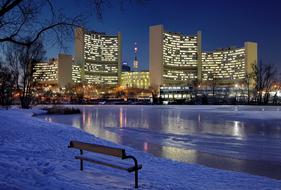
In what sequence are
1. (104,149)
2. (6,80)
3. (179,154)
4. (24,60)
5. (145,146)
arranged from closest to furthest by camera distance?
1. (104,149)
2. (179,154)
3. (145,146)
4. (24,60)
5. (6,80)

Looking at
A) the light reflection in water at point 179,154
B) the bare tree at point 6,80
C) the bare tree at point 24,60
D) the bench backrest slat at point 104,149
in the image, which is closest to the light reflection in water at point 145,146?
the light reflection in water at point 179,154

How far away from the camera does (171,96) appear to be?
493 feet

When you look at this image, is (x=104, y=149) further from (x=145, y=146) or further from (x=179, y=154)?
(x=145, y=146)

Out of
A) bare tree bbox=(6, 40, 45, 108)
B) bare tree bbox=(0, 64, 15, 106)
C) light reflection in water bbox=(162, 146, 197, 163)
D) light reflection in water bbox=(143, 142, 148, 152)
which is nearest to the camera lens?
light reflection in water bbox=(162, 146, 197, 163)

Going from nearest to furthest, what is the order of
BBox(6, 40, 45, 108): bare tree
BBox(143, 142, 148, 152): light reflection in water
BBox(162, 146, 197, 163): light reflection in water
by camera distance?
BBox(162, 146, 197, 163): light reflection in water, BBox(143, 142, 148, 152): light reflection in water, BBox(6, 40, 45, 108): bare tree

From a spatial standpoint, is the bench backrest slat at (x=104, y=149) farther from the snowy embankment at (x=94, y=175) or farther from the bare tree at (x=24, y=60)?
the bare tree at (x=24, y=60)

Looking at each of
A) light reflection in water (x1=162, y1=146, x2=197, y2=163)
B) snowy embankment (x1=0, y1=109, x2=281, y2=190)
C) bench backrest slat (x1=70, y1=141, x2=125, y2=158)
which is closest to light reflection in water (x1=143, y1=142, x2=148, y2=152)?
light reflection in water (x1=162, y1=146, x2=197, y2=163)

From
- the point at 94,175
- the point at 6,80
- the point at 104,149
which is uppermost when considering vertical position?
the point at 6,80

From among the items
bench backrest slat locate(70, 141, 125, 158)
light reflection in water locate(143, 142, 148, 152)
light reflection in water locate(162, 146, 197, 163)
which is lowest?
light reflection in water locate(143, 142, 148, 152)

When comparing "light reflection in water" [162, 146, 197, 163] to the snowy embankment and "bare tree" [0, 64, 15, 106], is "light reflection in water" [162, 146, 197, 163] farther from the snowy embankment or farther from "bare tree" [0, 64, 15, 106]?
"bare tree" [0, 64, 15, 106]

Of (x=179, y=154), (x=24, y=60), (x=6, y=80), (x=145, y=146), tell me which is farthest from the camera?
(x=6, y=80)

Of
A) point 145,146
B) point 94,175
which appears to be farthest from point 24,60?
point 94,175

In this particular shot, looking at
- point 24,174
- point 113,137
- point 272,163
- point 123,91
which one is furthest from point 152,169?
point 123,91

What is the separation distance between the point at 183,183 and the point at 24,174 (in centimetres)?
332
